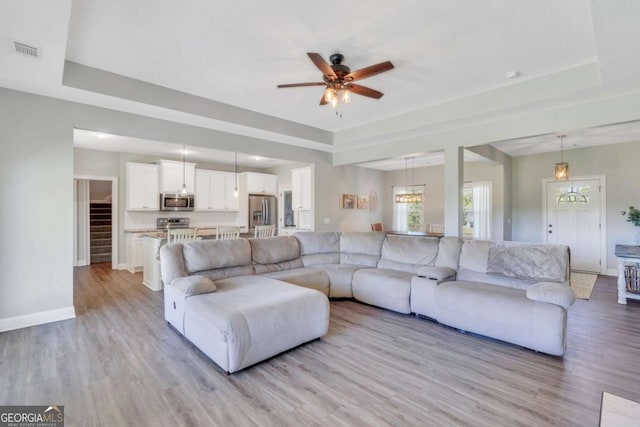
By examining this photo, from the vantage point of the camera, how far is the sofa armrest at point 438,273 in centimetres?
360

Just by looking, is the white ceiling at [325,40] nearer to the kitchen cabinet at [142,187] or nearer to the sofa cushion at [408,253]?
the sofa cushion at [408,253]

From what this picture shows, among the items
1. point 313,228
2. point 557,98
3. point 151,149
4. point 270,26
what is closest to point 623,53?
point 557,98

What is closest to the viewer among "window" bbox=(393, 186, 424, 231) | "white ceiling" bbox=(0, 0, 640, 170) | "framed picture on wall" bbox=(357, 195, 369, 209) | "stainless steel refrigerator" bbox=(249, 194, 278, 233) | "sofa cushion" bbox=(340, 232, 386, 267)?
"white ceiling" bbox=(0, 0, 640, 170)

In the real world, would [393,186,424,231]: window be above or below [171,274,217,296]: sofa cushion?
above

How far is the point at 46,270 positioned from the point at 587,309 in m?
6.79

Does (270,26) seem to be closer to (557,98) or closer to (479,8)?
(479,8)

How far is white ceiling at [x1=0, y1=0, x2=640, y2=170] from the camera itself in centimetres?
230

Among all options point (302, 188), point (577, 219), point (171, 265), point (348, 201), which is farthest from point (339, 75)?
point (577, 219)

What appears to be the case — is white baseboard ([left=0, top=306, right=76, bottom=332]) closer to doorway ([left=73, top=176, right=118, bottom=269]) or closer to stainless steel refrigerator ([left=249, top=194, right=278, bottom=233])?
doorway ([left=73, top=176, right=118, bottom=269])

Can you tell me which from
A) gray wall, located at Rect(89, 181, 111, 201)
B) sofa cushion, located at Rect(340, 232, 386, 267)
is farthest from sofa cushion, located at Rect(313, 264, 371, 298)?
gray wall, located at Rect(89, 181, 111, 201)

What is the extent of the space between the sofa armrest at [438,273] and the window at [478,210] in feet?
14.5

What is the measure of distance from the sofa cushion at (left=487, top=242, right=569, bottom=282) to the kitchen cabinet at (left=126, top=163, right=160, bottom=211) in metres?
6.90

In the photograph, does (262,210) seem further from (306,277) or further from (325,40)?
(325,40)

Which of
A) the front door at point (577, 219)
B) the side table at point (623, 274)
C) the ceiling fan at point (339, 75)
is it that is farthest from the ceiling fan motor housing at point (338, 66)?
the front door at point (577, 219)
